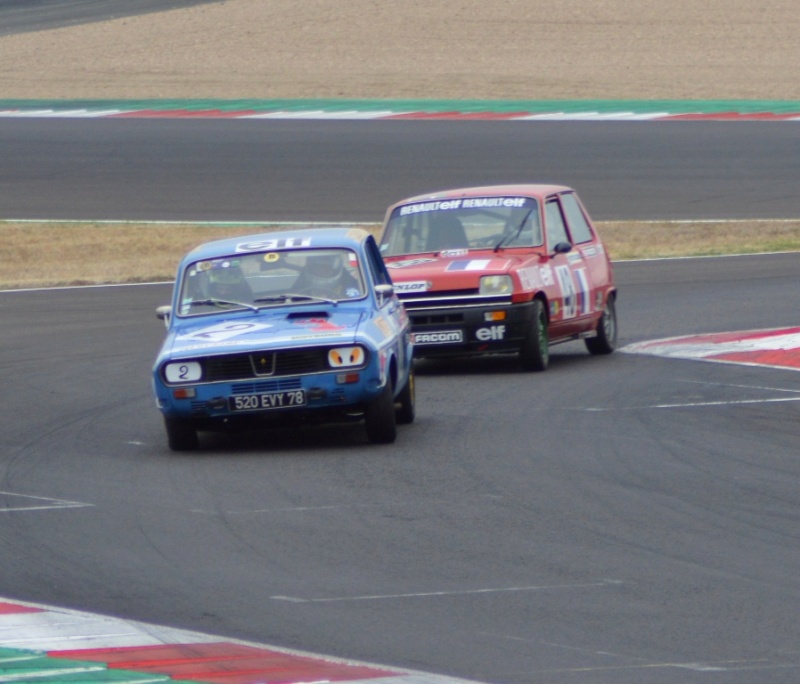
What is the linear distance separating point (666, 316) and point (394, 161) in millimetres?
13326

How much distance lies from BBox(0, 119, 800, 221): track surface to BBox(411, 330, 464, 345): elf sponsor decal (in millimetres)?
12465

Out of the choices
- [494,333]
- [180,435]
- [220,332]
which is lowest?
[494,333]

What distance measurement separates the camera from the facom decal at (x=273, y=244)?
10414 millimetres

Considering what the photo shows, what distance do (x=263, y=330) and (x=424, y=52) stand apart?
121 ft

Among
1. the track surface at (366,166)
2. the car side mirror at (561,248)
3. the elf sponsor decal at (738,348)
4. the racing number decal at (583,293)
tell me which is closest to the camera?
the elf sponsor decal at (738,348)

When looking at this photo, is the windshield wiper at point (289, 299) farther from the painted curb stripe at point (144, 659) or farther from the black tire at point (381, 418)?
the painted curb stripe at point (144, 659)

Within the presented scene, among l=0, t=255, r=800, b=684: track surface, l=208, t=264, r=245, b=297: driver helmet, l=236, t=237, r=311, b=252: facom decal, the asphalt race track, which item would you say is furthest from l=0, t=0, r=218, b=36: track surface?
l=208, t=264, r=245, b=297: driver helmet

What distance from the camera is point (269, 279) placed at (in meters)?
10.4

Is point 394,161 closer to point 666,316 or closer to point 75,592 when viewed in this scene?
point 666,316

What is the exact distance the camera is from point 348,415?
963 centimetres

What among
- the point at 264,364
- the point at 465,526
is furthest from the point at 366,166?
the point at 465,526

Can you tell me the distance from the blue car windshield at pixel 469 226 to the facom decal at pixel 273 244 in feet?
10.1

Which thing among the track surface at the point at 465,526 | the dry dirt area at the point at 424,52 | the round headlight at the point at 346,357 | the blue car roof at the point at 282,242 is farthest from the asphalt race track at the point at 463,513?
the dry dirt area at the point at 424,52

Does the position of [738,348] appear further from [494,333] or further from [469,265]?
[469,265]
